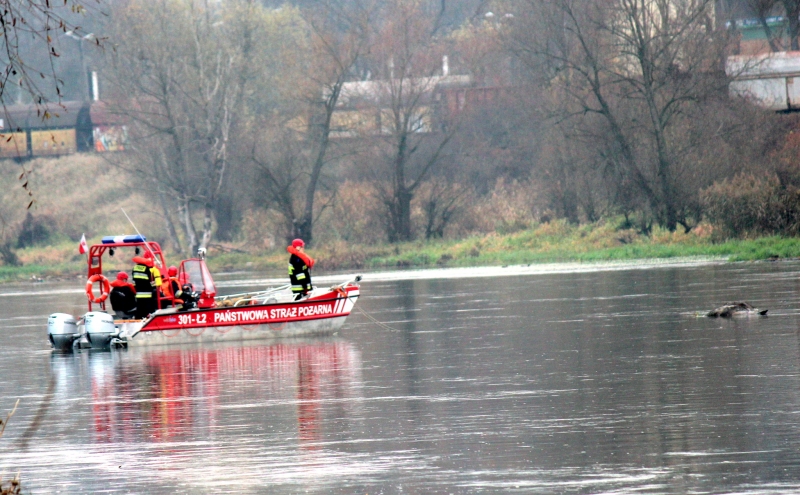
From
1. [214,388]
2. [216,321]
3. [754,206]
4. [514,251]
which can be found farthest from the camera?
[514,251]

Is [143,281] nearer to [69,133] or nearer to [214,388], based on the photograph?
[214,388]

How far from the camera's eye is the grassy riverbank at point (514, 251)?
42531 mm

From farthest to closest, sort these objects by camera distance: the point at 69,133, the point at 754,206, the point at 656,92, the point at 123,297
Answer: the point at 69,133 < the point at 656,92 < the point at 754,206 < the point at 123,297

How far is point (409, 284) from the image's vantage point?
40.4 meters

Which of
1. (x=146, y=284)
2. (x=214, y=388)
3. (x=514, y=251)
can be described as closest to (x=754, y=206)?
(x=514, y=251)

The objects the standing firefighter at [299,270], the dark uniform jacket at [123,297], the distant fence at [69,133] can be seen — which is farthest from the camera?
the distant fence at [69,133]

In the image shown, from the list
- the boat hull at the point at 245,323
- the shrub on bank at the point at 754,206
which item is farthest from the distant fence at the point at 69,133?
the boat hull at the point at 245,323

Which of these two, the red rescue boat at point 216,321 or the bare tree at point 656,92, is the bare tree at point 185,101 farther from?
the red rescue boat at point 216,321

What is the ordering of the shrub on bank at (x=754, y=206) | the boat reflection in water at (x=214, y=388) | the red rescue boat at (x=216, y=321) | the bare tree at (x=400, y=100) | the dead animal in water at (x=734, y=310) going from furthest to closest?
the bare tree at (x=400, y=100), the shrub on bank at (x=754, y=206), the red rescue boat at (x=216, y=321), the dead animal in water at (x=734, y=310), the boat reflection in water at (x=214, y=388)

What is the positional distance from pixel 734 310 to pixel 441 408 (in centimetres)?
1028

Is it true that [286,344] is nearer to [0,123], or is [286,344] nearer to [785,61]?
[785,61]

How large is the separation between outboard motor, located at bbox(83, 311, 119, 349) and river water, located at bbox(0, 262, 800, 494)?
1.57 ft

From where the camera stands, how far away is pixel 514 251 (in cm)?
5284

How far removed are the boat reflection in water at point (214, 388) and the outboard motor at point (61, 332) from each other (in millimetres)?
513
